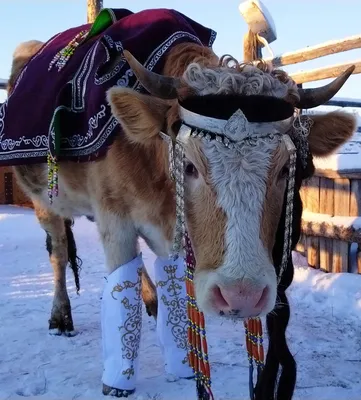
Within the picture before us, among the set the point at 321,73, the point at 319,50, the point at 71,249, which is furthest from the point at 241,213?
the point at 319,50

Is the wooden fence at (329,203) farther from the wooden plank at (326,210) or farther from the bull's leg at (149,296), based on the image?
the bull's leg at (149,296)

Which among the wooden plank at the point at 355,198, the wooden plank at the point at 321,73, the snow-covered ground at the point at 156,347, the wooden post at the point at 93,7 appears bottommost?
the snow-covered ground at the point at 156,347

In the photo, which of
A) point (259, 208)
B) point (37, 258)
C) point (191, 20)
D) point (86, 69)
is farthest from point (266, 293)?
point (37, 258)

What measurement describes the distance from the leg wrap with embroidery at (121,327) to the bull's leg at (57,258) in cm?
139

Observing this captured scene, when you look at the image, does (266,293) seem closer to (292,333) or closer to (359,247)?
(292,333)

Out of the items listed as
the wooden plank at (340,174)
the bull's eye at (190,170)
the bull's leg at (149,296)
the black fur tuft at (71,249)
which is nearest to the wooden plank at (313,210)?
the wooden plank at (340,174)

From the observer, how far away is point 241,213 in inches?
86.0

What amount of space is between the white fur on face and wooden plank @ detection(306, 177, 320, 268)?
3.89 m

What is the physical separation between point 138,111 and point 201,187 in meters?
0.53

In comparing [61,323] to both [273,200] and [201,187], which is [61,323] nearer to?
[201,187]

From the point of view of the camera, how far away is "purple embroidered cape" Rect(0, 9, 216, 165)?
10.4 ft

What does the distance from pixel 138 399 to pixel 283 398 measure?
88cm

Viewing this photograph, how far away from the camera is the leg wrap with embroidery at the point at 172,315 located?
3428mm

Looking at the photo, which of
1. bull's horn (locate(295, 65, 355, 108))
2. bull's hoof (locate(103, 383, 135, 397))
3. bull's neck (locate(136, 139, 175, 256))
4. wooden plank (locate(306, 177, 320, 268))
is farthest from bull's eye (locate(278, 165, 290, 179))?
wooden plank (locate(306, 177, 320, 268))
